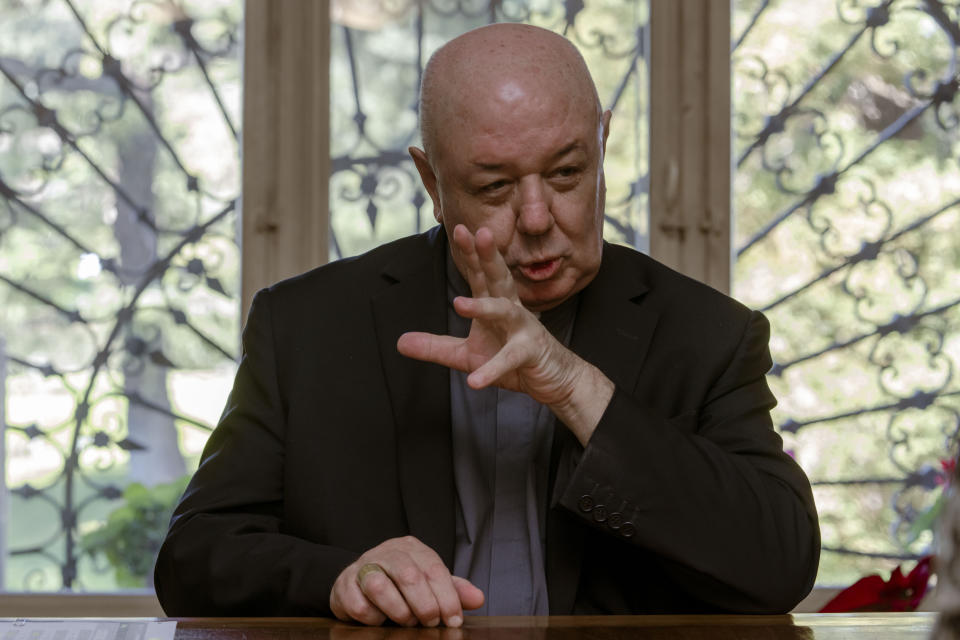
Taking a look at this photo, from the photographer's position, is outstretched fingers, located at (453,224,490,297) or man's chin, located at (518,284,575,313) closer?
outstretched fingers, located at (453,224,490,297)

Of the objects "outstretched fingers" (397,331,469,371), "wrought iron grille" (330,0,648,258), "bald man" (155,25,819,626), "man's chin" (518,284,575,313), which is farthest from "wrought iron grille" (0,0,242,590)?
"outstretched fingers" (397,331,469,371)

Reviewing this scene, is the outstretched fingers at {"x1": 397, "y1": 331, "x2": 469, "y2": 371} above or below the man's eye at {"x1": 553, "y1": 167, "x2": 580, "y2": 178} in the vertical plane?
below

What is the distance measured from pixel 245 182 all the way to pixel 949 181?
200cm

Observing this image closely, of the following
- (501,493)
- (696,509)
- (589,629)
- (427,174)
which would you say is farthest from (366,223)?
(589,629)

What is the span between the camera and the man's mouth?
1.75 meters

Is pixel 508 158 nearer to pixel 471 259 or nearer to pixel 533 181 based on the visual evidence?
pixel 533 181

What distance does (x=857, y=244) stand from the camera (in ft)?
11.0

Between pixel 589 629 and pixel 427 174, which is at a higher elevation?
pixel 427 174

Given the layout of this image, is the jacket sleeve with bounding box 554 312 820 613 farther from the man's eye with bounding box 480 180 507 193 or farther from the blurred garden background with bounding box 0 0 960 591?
the blurred garden background with bounding box 0 0 960 591

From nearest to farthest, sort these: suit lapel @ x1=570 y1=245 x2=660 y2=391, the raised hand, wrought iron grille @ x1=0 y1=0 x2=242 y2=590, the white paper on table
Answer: the white paper on table < the raised hand < suit lapel @ x1=570 y1=245 x2=660 y2=391 < wrought iron grille @ x1=0 y1=0 x2=242 y2=590

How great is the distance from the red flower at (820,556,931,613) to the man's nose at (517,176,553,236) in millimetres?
854

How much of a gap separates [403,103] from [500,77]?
1.61 meters

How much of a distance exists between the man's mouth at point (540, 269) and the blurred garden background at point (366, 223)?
62.3 inches

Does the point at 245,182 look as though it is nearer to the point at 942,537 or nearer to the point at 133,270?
the point at 133,270
